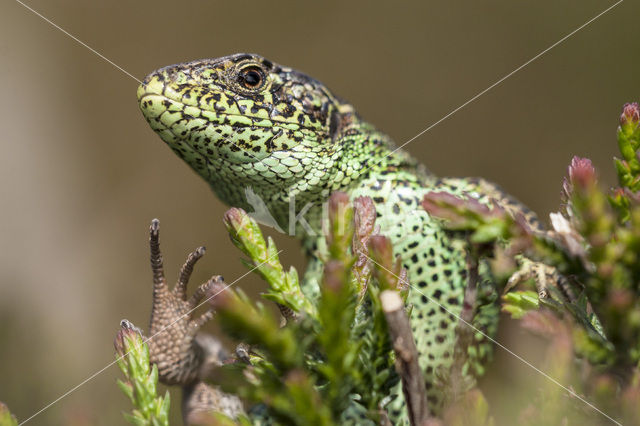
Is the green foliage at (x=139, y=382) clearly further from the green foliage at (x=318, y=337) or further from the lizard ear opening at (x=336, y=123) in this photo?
the lizard ear opening at (x=336, y=123)

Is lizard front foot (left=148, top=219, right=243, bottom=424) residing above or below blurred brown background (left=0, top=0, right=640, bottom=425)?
below

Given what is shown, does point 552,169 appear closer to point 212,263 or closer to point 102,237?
point 212,263

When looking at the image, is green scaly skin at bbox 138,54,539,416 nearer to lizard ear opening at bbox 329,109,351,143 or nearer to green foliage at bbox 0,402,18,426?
lizard ear opening at bbox 329,109,351,143

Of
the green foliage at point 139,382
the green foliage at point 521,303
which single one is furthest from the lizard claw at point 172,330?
the green foliage at point 521,303

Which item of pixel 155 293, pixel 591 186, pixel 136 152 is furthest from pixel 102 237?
pixel 591 186

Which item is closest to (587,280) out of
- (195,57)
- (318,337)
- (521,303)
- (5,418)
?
(521,303)

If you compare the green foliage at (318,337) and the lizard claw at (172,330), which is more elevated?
the lizard claw at (172,330)

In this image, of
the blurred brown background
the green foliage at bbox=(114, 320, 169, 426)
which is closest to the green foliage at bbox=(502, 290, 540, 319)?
the green foliage at bbox=(114, 320, 169, 426)
